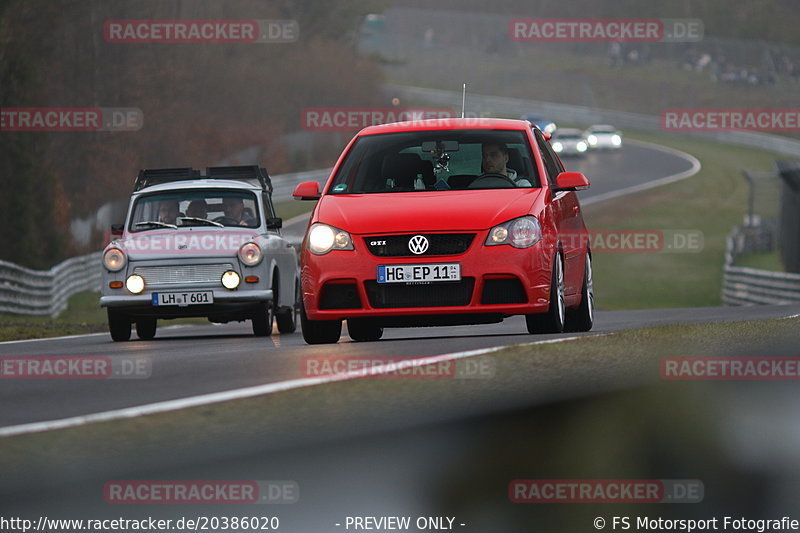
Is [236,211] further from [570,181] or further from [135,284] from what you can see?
[570,181]

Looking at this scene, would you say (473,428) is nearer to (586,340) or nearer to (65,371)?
(586,340)

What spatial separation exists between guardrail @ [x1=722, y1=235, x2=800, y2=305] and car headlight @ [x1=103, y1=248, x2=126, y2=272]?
20124 millimetres

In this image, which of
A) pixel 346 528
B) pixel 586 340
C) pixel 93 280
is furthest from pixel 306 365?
pixel 93 280

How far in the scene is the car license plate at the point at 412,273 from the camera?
1103 cm

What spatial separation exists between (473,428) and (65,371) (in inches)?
193

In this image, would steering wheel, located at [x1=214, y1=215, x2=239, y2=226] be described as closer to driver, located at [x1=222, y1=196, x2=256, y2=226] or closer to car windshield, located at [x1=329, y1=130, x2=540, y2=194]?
driver, located at [x1=222, y1=196, x2=256, y2=226]

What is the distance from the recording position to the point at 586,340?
855 cm

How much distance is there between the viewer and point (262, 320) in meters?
16.3

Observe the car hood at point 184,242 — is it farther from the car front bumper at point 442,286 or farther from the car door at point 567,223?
the car front bumper at point 442,286

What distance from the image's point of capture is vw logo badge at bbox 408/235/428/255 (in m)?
11.0

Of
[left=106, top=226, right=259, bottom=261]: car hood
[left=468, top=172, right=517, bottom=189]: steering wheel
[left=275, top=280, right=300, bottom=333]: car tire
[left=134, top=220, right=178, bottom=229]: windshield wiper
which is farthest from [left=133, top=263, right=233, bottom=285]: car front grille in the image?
[left=468, top=172, right=517, bottom=189]: steering wheel

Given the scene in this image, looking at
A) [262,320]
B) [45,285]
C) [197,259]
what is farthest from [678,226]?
[197,259]

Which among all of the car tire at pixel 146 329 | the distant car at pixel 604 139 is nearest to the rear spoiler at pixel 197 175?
the car tire at pixel 146 329

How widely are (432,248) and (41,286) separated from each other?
1891 centimetres
